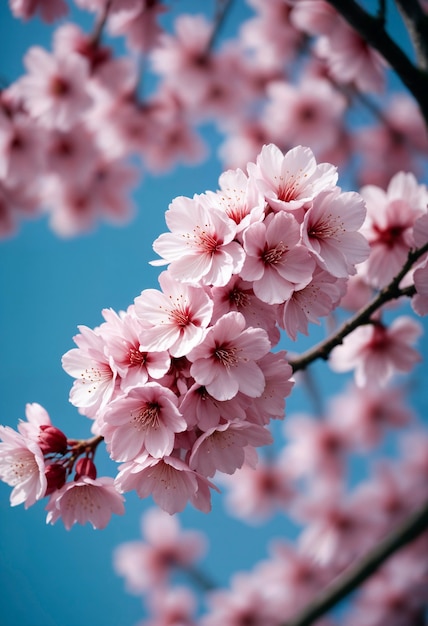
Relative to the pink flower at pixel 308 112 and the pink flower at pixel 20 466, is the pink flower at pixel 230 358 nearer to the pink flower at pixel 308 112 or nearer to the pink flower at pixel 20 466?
the pink flower at pixel 20 466

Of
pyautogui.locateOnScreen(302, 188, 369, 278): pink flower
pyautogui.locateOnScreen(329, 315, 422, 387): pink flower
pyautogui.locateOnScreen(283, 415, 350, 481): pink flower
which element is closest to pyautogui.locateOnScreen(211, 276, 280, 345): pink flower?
pyautogui.locateOnScreen(302, 188, 369, 278): pink flower

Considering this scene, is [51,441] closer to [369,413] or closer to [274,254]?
[274,254]

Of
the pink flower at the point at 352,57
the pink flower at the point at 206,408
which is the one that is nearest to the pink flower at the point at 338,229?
the pink flower at the point at 206,408

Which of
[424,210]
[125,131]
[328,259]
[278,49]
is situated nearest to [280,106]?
[278,49]

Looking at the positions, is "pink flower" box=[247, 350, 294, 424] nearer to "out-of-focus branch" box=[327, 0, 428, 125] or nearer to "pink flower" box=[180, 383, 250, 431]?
"pink flower" box=[180, 383, 250, 431]

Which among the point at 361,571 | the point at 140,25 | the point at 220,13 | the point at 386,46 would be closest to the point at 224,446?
the point at 386,46
